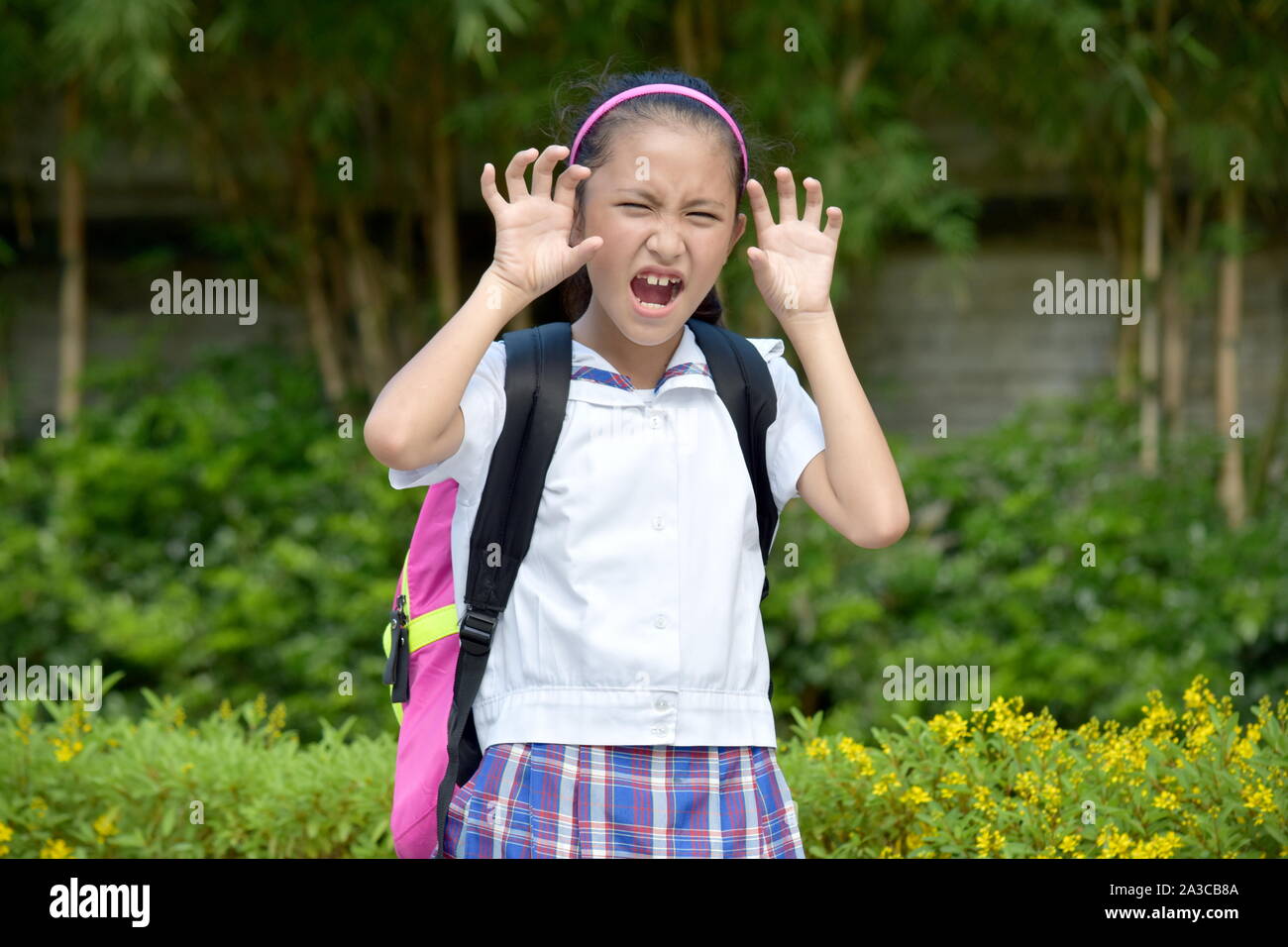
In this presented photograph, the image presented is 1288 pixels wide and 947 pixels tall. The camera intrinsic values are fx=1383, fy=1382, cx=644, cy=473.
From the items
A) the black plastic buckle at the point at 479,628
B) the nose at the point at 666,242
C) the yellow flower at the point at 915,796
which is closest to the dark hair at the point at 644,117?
the nose at the point at 666,242

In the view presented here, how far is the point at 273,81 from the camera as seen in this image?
5668 millimetres

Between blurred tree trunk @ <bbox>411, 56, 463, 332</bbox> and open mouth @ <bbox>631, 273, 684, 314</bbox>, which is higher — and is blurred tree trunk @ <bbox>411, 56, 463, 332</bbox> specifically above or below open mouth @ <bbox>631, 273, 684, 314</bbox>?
above

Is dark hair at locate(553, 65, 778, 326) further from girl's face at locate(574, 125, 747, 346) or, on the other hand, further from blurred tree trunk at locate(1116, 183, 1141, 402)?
blurred tree trunk at locate(1116, 183, 1141, 402)

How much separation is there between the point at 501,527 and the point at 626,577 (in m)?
0.15

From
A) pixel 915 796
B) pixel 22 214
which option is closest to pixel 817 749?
pixel 915 796

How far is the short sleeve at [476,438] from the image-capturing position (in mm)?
1483

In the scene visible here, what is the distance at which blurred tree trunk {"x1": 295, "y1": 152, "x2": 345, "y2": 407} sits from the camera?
19.3ft

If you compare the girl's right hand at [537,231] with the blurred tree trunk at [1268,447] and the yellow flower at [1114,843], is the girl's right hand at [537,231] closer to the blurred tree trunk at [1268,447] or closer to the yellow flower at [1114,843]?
the yellow flower at [1114,843]

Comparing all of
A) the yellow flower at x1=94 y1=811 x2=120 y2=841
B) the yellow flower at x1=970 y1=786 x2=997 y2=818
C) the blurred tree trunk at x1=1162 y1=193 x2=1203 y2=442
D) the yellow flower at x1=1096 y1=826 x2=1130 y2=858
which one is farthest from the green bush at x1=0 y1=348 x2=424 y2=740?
the blurred tree trunk at x1=1162 y1=193 x2=1203 y2=442

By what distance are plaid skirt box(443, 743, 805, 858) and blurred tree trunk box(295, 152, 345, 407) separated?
15.0 ft

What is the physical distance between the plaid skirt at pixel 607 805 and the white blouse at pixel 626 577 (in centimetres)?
3

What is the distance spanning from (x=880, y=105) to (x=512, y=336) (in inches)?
161

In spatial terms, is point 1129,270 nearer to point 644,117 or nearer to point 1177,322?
point 1177,322
